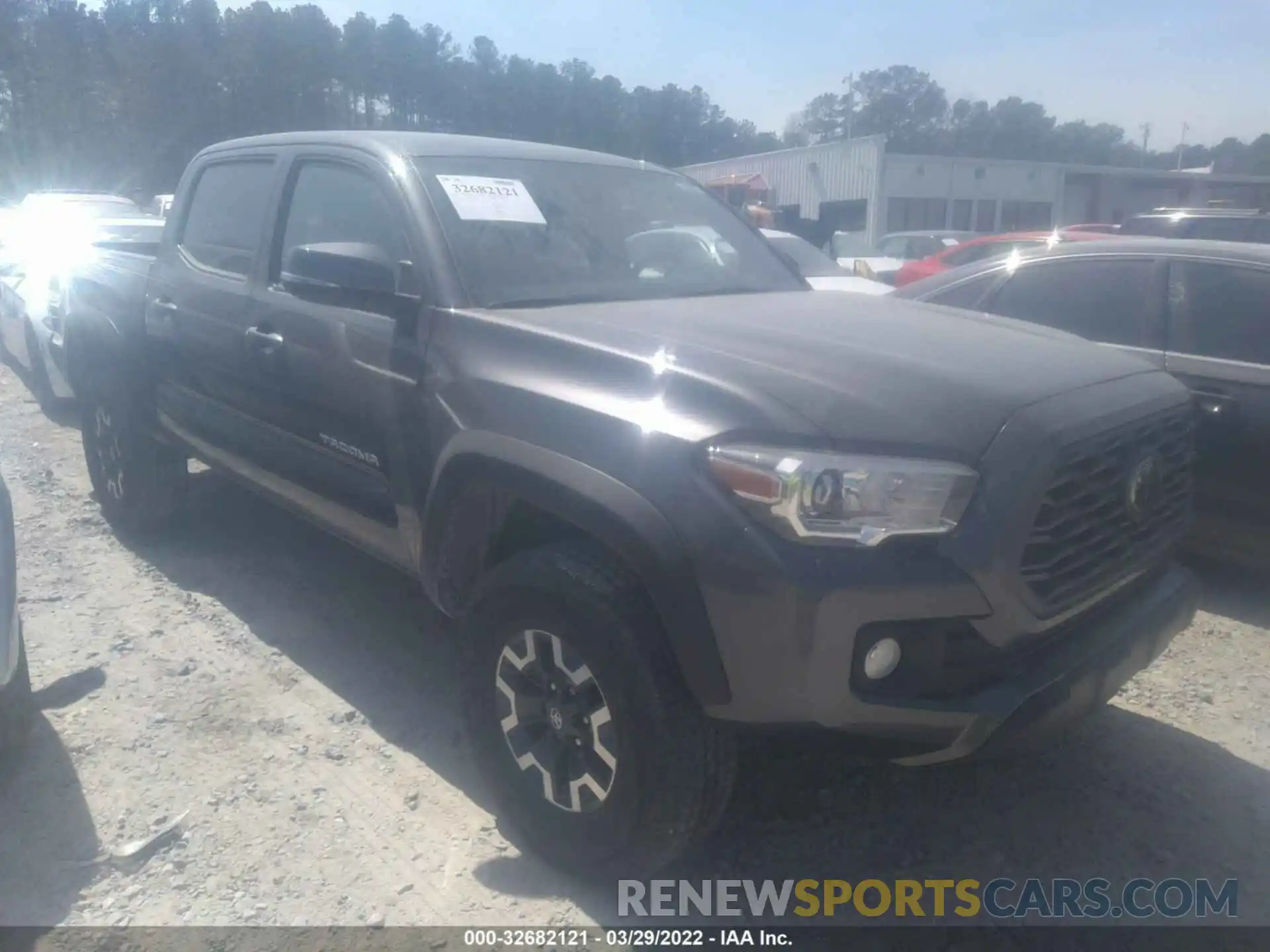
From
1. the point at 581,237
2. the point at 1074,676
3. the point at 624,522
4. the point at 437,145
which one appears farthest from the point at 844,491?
the point at 437,145

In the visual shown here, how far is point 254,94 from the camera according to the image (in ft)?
172

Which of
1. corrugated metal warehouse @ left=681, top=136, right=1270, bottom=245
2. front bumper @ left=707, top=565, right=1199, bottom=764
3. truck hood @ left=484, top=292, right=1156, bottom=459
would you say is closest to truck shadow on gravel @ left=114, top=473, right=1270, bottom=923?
front bumper @ left=707, top=565, right=1199, bottom=764

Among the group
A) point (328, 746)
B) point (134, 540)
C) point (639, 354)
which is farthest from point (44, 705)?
point (639, 354)

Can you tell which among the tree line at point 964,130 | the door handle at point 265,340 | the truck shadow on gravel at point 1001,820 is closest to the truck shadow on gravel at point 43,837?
the truck shadow on gravel at point 1001,820

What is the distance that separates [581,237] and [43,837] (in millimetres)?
2423

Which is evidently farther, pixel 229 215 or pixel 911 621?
pixel 229 215

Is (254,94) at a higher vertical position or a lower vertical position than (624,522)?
higher

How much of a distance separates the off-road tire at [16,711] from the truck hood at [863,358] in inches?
72.7

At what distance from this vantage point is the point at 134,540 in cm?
535

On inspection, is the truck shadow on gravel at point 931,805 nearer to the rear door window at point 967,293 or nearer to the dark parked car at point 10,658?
the dark parked car at point 10,658

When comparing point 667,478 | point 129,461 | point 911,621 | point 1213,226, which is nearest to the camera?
point 911,621

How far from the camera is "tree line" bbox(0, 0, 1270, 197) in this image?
4778cm

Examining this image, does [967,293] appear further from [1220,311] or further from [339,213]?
[339,213]

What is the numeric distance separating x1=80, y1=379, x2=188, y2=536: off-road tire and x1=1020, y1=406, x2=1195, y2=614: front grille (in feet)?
13.3
